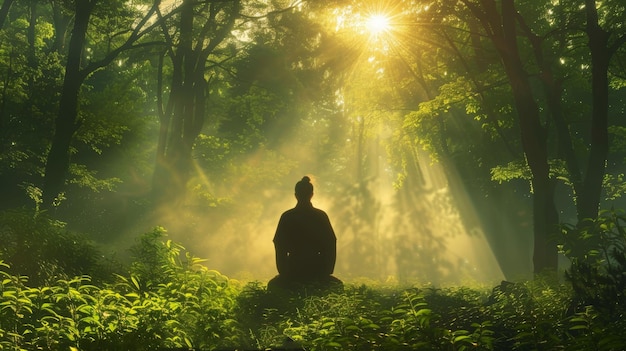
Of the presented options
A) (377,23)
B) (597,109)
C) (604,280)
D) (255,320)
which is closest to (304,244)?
(255,320)

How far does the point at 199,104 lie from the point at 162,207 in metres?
5.52

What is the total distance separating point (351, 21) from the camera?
1916 centimetres

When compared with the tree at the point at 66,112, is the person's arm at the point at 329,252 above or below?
below

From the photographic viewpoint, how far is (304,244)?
34.7ft

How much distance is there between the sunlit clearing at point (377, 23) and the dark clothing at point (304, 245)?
7494 mm

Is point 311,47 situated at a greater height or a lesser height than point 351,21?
greater

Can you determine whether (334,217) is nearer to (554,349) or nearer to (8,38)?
(8,38)

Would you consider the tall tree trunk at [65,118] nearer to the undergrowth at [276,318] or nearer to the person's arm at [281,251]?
the undergrowth at [276,318]

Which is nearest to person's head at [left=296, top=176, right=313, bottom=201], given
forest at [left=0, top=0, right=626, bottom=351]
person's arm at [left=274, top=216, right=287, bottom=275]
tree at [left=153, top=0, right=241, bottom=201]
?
person's arm at [left=274, top=216, right=287, bottom=275]

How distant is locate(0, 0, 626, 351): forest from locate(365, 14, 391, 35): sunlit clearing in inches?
3.5

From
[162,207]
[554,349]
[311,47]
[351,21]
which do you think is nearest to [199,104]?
[162,207]

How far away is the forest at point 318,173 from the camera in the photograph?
19.7ft

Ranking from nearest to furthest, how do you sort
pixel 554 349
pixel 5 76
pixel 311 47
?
pixel 554 349
pixel 5 76
pixel 311 47

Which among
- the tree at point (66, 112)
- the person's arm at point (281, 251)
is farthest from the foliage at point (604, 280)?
the tree at point (66, 112)
